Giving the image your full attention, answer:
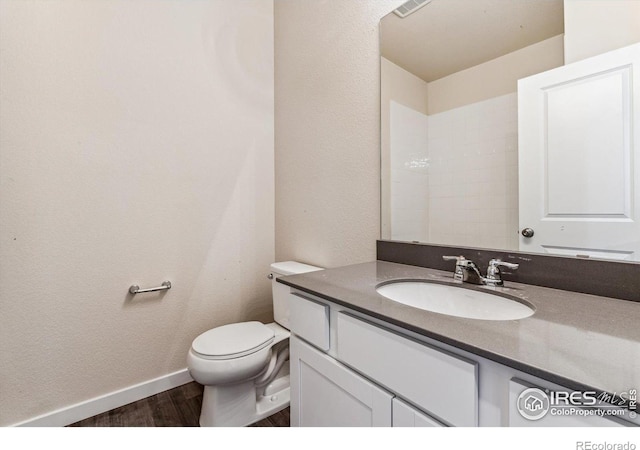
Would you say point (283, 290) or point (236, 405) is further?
point (283, 290)

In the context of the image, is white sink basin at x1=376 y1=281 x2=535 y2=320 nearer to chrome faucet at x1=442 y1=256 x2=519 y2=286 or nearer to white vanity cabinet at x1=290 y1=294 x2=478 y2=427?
chrome faucet at x1=442 y1=256 x2=519 y2=286

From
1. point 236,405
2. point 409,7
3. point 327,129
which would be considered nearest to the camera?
point 409,7

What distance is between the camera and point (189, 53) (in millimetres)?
1748

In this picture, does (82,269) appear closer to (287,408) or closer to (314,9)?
(287,408)

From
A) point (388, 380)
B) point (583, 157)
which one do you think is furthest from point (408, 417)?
point (583, 157)

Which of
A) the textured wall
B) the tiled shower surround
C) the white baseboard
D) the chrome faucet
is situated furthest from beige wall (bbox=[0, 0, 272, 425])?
the chrome faucet

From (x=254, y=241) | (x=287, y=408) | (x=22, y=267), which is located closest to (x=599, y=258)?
(x=287, y=408)

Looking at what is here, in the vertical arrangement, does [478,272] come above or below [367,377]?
above

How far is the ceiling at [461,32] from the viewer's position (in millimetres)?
954

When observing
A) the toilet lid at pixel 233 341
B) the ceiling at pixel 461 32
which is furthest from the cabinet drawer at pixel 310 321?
the ceiling at pixel 461 32

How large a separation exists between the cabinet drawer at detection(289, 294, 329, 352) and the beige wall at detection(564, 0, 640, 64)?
108cm

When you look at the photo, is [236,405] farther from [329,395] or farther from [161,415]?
[329,395]

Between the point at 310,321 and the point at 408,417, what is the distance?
396 millimetres

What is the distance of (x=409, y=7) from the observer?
128 centimetres
